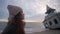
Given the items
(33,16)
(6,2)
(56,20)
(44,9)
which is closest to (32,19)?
(33,16)

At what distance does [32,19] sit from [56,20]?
529 mm

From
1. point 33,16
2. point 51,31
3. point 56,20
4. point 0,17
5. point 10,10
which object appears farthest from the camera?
point 56,20

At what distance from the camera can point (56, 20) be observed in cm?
161

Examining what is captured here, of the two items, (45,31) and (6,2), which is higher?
(6,2)

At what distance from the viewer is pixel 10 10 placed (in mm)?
836

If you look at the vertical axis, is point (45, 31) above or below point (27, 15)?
below

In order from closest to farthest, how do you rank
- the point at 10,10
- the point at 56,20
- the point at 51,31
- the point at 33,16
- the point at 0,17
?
1. the point at 10,10
2. the point at 0,17
3. the point at 33,16
4. the point at 51,31
5. the point at 56,20

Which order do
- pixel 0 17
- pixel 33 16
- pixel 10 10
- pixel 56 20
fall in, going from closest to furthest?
pixel 10 10
pixel 0 17
pixel 33 16
pixel 56 20

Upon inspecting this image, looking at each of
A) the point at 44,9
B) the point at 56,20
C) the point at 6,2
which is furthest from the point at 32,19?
the point at 56,20

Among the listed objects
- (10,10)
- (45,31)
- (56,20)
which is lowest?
(45,31)

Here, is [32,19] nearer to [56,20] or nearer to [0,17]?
[0,17]

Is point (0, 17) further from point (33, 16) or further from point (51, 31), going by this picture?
point (51, 31)

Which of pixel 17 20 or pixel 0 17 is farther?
pixel 0 17

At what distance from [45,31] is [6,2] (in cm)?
55
